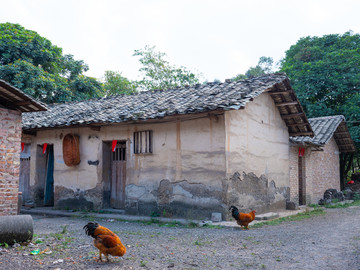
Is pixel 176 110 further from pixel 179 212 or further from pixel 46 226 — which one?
pixel 46 226

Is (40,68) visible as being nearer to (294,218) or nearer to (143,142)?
(143,142)

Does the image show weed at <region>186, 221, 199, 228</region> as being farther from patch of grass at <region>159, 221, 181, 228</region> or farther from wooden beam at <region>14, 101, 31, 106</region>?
wooden beam at <region>14, 101, 31, 106</region>

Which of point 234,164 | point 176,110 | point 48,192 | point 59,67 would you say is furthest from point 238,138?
point 59,67

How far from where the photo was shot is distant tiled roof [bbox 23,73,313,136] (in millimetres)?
9242

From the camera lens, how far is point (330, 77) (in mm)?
18484

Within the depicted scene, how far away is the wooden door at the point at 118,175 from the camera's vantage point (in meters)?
11.3

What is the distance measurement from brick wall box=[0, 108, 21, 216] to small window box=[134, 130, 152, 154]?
11.3 feet

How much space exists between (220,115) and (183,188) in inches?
86.6

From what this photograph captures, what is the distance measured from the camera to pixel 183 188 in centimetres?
959

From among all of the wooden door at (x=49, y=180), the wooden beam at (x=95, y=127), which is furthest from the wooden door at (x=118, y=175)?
the wooden door at (x=49, y=180)

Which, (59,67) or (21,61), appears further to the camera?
(59,67)

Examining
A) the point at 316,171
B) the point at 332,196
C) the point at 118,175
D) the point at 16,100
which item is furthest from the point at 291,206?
the point at 16,100

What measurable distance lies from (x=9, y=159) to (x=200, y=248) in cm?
460

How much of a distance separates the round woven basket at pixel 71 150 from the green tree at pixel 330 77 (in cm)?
1287
